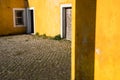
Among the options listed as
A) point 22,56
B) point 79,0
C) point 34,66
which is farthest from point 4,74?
point 79,0

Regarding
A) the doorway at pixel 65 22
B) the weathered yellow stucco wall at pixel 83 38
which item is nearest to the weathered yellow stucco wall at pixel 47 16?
the doorway at pixel 65 22

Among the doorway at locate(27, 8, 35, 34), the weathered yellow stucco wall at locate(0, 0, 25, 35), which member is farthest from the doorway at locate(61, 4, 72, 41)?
the weathered yellow stucco wall at locate(0, 0, 25, 35)

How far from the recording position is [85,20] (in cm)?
605

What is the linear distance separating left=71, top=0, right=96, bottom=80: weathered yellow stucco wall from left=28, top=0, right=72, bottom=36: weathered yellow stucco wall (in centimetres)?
1037

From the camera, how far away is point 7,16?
838 inches

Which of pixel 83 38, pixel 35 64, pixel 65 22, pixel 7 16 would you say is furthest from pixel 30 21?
pixel 83 38

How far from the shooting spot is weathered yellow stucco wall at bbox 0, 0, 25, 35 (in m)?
21.0

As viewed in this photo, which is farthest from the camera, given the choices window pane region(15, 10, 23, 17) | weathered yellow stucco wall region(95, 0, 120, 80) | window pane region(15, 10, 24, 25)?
window pane region(15, 10, 23, 17)

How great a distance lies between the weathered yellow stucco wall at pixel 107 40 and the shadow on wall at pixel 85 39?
456 mm

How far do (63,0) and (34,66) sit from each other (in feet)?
27.8

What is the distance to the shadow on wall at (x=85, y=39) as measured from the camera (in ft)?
19.5

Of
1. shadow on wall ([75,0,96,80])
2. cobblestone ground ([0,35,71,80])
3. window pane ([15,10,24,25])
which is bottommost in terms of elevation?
cobblestone ground ([0,35,71,80])

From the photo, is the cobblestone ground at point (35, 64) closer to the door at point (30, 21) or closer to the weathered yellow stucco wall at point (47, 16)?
the weathered yellow stucco wall at point (47, 16)

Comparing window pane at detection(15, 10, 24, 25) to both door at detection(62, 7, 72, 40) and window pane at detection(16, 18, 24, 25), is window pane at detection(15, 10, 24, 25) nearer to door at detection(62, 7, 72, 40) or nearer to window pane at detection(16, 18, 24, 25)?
window pane at detection(16, 18, 24, 25)
